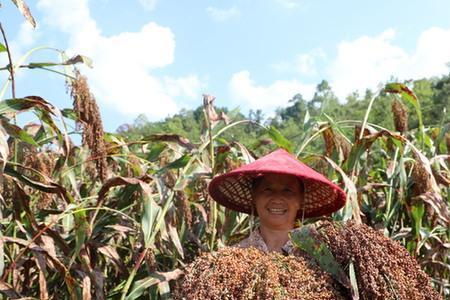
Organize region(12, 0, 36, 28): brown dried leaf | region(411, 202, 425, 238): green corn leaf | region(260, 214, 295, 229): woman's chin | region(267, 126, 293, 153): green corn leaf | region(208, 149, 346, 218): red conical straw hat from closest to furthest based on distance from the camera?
region(12, 0, 36, 28): brown dried leaf
region(208, 149, 346, 218): red conical straw hat
region(260, 214, 295, 229): woman's chin
region(267, 126, 293, 153): green corn leaf
region(411, 202, 425, 238): green corn leaf

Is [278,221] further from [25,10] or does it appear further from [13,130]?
[25,10]

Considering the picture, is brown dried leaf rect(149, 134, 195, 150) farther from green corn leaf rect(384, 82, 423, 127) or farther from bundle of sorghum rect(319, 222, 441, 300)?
bundle of sorghum rect(319, 222, 441, 300)

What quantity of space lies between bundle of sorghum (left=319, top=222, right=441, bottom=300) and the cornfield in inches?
32.3

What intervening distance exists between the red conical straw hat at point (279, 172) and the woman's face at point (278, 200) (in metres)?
0.05

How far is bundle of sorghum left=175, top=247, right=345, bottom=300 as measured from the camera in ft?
5.32

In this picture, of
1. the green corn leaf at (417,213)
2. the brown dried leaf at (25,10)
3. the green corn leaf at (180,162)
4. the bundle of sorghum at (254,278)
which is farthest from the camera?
the green corn leaf at (417,213)

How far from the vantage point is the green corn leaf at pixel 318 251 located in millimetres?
1734

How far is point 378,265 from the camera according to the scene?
1.70 meters

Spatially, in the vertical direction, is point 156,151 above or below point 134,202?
above

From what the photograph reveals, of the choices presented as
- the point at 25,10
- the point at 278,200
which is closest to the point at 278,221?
the point at 278,200

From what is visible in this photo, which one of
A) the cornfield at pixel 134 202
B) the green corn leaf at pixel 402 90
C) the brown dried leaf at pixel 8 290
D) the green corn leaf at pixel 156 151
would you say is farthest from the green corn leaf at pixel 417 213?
the brown dried leaf at pixel 8 290

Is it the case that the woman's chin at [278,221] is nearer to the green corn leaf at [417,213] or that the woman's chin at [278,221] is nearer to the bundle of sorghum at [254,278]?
the bundle of sorghum at [254,278]

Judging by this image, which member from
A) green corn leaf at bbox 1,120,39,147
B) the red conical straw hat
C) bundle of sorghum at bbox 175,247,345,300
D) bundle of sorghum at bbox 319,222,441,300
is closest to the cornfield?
green corn leaf at bbox 1,120,39,147

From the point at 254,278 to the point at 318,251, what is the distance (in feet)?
0.76
